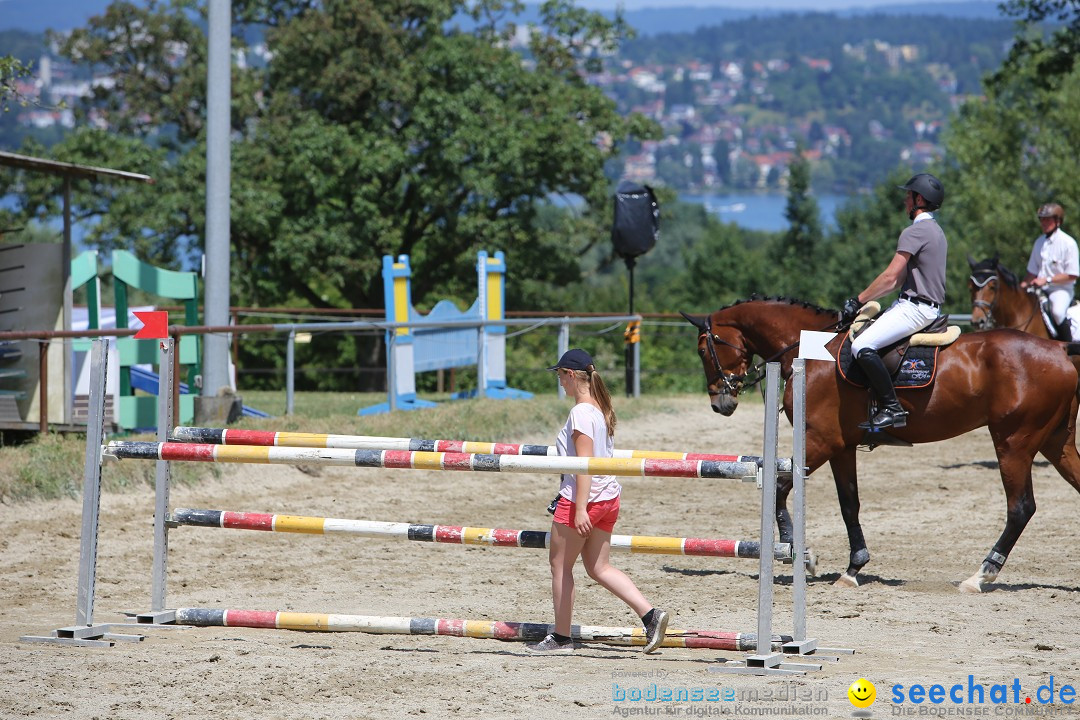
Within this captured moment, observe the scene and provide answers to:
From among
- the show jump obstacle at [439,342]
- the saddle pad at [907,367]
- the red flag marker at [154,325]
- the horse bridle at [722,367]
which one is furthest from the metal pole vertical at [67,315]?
the saddle pad at [907,367]

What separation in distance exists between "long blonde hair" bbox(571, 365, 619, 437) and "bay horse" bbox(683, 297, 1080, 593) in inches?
96.1

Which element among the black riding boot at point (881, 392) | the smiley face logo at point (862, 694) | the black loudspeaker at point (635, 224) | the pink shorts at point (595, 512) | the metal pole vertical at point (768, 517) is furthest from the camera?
the black loudspeaker at point (635, 224)

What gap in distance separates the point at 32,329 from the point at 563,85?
68.0 feet

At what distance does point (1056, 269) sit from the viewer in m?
12.6

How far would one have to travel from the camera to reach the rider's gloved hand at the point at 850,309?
836 cm

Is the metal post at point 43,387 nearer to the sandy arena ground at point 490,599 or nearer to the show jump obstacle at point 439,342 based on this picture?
the sandy arena ground at point 490,599

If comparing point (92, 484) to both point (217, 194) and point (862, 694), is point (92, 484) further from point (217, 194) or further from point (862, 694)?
point (217, 194)

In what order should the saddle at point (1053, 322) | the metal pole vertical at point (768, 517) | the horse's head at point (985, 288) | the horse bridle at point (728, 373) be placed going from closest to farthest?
1. the metal pole vertical at point (768, 517)
2. the horse bridle at point (728, 373)
3. the saddle at point (1053, 322)
4. the horse's head at point (985, 288)

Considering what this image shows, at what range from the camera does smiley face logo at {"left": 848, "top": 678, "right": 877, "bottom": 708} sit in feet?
16.6

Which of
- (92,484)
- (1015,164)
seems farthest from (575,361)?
(1015,164)

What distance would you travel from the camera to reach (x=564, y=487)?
6.25 metres

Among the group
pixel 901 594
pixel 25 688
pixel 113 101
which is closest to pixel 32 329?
pixel 25 688

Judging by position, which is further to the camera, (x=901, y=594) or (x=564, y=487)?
(x=901, y=594)

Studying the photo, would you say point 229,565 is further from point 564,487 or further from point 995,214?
point 995,214
